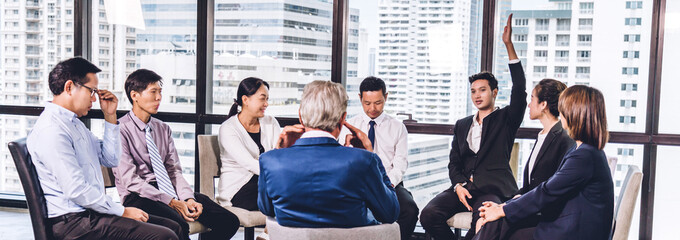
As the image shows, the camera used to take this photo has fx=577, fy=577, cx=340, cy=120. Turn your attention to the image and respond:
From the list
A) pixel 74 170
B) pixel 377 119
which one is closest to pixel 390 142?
pixel 377 119

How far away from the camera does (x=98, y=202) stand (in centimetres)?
273

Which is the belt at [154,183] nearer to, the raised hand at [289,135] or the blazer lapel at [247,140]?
the blazer lapel at [247,140]

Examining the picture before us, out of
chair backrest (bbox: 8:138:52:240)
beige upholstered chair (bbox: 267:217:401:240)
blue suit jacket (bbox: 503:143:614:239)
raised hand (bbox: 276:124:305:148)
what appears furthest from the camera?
chair backrest (bbox: 8:138:52:240)

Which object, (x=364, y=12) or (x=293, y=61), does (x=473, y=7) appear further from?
(x=293, y=61)

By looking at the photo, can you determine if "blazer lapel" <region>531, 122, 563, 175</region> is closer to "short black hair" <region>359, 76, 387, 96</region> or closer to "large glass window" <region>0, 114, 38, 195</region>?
"short black hair" <region>359, 76, 387, 96</region>

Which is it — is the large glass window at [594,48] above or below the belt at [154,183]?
above

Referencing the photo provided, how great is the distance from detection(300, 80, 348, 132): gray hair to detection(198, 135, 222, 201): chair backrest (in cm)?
175

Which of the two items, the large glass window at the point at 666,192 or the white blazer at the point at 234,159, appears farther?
the large glass window at the point at 666,192

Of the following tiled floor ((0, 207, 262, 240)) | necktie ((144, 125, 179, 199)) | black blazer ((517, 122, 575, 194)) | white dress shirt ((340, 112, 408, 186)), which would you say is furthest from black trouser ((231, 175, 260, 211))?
→ black blazer ((517, 122, 575, 194))

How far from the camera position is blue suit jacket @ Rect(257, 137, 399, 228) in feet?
6.94

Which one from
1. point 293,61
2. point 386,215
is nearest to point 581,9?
point 293,61

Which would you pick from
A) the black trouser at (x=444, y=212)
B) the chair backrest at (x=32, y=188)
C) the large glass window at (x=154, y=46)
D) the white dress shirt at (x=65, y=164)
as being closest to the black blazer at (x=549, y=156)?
the black trouser at (x=444, y=212)

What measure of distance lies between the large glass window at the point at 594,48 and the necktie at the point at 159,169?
96.4 inches

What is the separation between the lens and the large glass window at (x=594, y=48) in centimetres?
401
